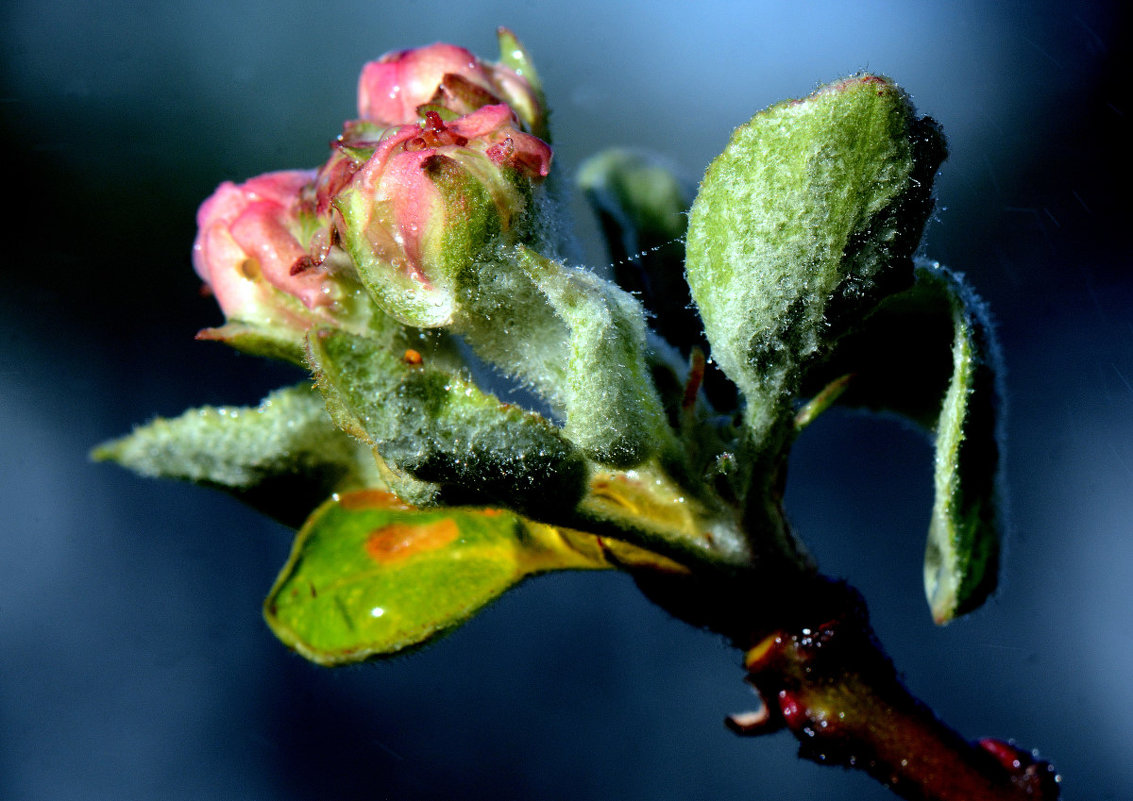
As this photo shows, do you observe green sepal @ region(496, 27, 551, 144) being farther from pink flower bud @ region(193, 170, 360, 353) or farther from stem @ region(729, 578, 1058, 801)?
stem @ region(729, 578, 1058, 801)

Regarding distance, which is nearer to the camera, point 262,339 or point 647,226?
point 262,339

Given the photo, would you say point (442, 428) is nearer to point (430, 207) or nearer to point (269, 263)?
point (430, 207)

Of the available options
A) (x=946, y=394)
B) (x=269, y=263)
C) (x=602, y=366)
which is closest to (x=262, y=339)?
(x=269, y=263)

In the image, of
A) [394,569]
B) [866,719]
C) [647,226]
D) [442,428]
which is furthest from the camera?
[647,226]

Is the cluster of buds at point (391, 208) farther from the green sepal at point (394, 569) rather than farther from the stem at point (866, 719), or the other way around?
the stem at point (866, 719)

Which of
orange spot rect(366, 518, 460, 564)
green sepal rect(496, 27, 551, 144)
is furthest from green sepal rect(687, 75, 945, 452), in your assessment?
orange spot rect(366, 518, 460, 564)
